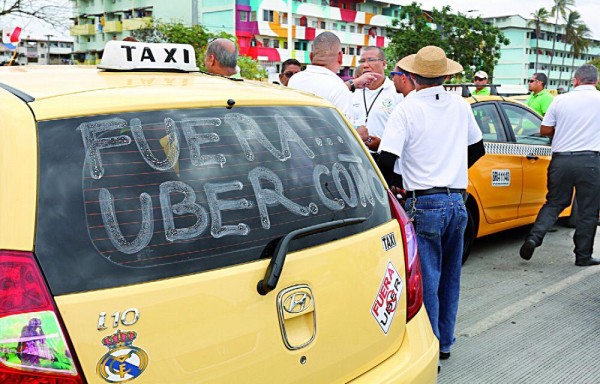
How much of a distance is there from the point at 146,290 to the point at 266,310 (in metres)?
0.37

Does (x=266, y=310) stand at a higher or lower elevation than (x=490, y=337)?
higher

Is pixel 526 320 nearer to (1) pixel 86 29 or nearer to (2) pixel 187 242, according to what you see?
(2) pixel 187 242

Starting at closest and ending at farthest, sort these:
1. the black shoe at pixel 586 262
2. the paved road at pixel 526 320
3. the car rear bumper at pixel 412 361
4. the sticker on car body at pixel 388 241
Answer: the car rear bumper at pixel 412 361 < the sticker on car body at pixel 388 241 < the paved road at pixel 526 320 < the black shoe at pixel 586 262

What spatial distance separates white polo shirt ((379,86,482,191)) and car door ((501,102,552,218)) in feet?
8.86

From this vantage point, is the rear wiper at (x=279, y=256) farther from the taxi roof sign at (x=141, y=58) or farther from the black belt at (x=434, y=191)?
the black belt at (x=434, y=191)

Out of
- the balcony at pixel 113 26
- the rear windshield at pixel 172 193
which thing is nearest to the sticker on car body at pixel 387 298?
the rear windshield at pixel 172 193

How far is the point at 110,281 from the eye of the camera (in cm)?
156

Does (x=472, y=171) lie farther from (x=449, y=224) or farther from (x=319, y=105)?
(x=319, y=105)

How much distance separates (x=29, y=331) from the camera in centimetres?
145

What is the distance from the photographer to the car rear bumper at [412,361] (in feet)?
6.95

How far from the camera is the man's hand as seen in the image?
5.11 metres

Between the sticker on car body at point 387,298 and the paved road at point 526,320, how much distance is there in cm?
152

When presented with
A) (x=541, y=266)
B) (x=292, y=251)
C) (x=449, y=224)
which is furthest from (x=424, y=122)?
(x=541, y=266)

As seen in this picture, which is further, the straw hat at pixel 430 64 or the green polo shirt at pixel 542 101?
the green polo shirt at pixel 542 101
